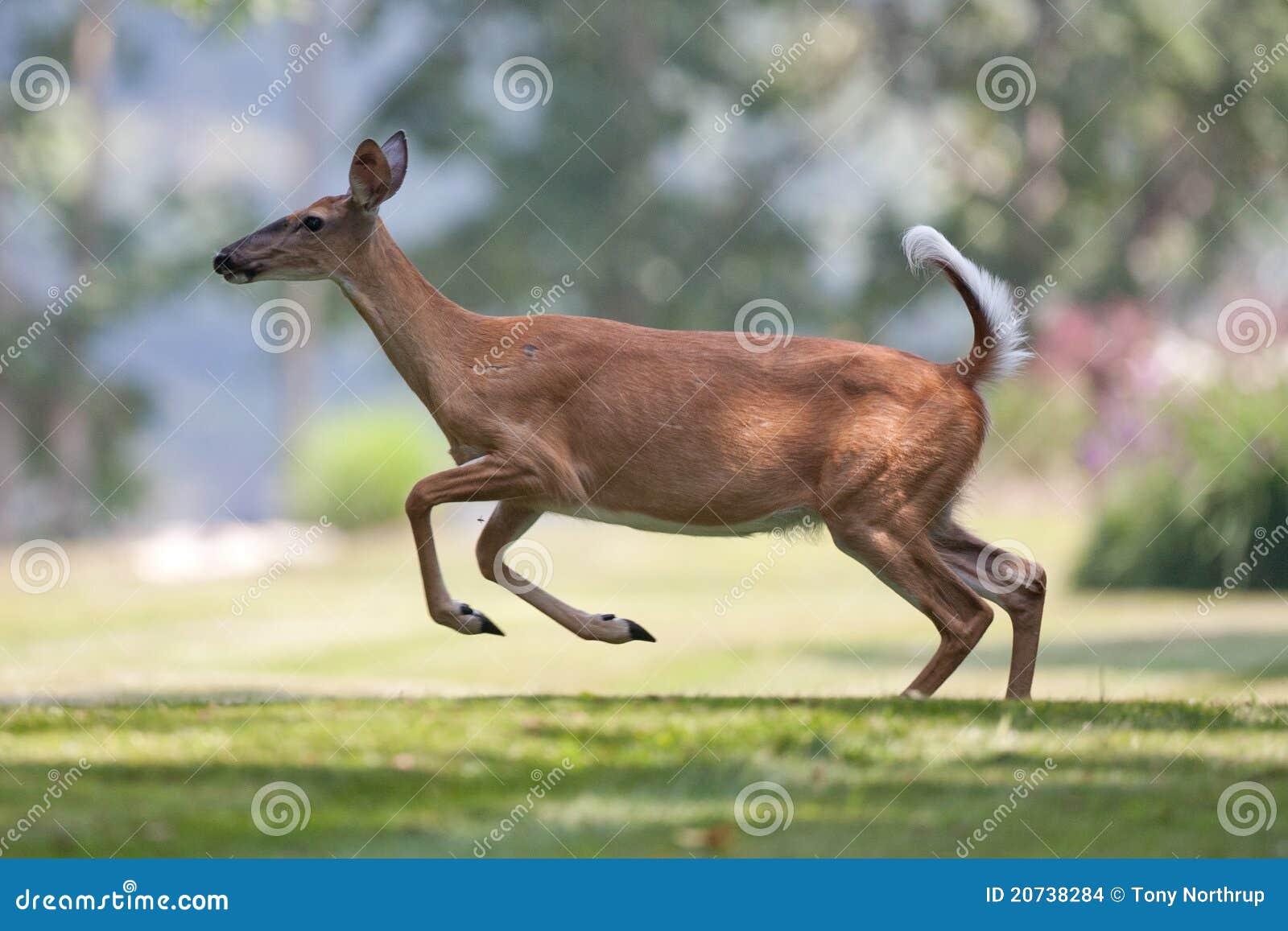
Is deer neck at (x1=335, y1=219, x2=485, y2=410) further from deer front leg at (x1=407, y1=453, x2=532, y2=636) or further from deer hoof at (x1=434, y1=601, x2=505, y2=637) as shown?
deer hoof at (x1=434, y1=601, x2=505, y2=637)

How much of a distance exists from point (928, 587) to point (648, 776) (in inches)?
83.2

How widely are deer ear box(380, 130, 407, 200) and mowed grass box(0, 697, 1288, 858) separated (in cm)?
224

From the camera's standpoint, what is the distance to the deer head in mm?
7105

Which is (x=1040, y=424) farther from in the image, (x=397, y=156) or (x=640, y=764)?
(x=640, y=764)

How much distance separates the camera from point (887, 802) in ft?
16.4

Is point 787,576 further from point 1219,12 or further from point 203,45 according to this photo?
point 203,45

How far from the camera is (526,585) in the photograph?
7082mm

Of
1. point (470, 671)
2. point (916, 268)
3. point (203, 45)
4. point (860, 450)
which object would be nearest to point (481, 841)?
point (860, 450)

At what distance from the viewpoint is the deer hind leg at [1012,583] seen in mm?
7051

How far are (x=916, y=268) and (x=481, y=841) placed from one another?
3.54 meters

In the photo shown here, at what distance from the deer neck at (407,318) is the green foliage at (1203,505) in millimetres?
8632

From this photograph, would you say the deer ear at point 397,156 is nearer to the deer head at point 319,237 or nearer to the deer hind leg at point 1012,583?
the deer head at point 319,237

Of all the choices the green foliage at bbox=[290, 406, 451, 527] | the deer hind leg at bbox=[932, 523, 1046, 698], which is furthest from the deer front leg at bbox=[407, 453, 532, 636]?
the green foliage at bbox=[290, 406, 451, 527]

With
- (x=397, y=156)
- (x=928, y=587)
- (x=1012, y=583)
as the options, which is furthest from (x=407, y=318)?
(x=1012, y=583)
